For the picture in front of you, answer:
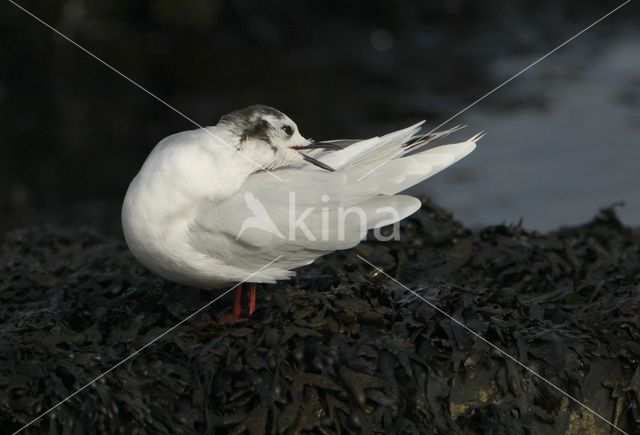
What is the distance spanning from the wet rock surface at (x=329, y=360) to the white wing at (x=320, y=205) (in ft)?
0.77

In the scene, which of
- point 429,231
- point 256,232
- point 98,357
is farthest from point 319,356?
point 429,231

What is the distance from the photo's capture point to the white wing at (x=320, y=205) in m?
4.09

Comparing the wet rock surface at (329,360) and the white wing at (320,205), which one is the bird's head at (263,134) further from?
the wet rock surface at (329,360)

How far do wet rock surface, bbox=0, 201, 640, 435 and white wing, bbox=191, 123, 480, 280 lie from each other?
234mm

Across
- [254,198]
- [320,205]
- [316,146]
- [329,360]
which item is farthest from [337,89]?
[329,360]

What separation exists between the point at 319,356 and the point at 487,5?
410 inches

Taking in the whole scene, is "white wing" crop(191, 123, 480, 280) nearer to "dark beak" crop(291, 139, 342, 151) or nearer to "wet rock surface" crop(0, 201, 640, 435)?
"dark beak" crop(291, 139, 342, 151)

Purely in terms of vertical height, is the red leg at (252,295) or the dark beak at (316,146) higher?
the dark beak at (316,146)

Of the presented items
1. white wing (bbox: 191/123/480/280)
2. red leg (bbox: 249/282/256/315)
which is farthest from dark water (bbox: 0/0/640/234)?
red leg (bbox: 249/282/256/315)

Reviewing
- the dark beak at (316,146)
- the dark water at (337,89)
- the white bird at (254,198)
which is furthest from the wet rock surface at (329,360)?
the dark water at (337,89)

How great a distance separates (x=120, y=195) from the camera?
30.0ft

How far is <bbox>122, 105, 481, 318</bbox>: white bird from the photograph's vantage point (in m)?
4.04

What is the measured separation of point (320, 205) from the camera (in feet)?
13.9

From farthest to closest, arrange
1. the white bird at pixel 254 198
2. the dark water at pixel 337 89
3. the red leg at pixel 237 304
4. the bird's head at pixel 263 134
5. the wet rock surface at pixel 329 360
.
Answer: the dark water at pixel 337 89 < the red leg at pixel 237 304 < the bird's head at pixel 263 134 < the white bird at pixel 254 198 < the wet rock surface at pixel 329 360
